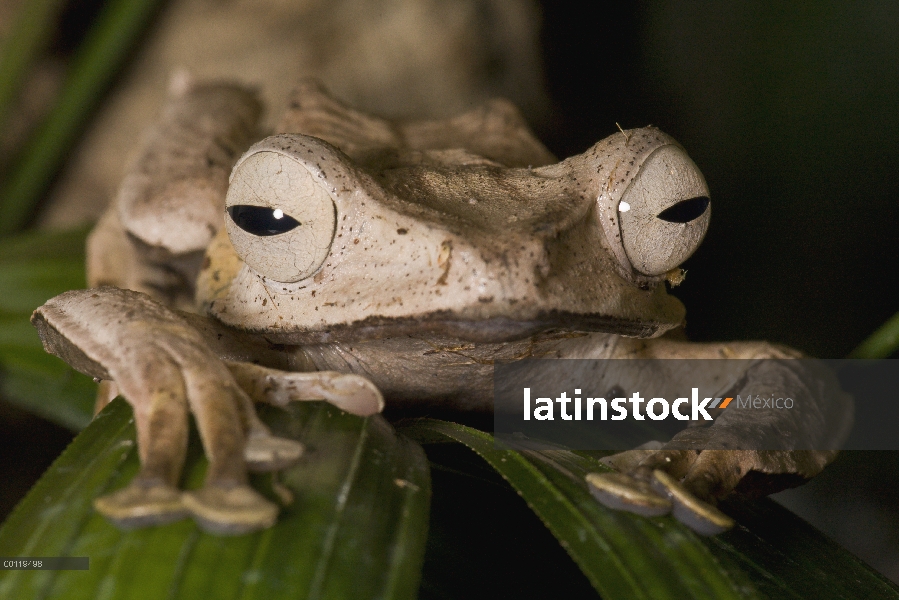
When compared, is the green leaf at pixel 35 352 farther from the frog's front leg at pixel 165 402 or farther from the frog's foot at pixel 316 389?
the frog's foot at pixel 316 389

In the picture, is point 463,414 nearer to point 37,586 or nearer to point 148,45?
point 37,586

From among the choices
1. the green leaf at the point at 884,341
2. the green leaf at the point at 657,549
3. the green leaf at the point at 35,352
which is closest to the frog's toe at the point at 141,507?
the green leaf at the point at 657,549

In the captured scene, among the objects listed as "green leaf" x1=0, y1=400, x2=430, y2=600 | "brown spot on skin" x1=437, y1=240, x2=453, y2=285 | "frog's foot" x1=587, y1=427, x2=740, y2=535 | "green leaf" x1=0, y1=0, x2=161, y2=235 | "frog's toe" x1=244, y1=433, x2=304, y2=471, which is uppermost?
"green leaf" x1=0, y1=0, x2=161, y2=235

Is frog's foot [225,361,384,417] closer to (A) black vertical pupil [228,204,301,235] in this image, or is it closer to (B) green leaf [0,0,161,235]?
(A) black vertical pupil [228,204,301,235]

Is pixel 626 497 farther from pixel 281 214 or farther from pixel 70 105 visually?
pixel 70 105

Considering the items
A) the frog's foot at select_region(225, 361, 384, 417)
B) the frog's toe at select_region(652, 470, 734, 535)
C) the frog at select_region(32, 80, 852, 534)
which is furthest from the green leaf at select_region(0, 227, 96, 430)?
the frog's toe at select_region(652, 470, 734, 535)

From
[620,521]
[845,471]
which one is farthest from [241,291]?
[845,471]

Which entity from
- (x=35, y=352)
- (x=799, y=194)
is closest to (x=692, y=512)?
(x=35, y=352)
